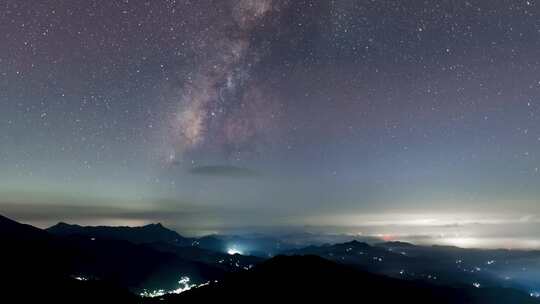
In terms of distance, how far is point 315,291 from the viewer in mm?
190375

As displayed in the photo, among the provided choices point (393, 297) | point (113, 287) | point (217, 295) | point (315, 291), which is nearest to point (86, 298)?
point (113, 287)

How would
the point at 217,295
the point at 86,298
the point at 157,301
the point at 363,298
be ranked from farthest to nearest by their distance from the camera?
1. the point at 363,298
2. the point at 217,295
3. the point at 157,301
4. the point at 86,298

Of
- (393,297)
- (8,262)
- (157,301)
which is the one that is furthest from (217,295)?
(8,262)

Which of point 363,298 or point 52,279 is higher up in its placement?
point 52,279

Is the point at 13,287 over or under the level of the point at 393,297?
over

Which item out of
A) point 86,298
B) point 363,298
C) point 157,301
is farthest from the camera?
point 363,298

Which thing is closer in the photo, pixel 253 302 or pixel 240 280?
pixel 253 302

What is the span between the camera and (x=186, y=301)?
16062 centimetres

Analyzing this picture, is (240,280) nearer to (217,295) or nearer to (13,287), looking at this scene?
(217,295)

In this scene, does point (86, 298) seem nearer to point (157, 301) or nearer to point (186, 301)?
point (157, 301)

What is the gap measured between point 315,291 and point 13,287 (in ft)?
386

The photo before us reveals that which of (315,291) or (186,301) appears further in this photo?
(315,291)

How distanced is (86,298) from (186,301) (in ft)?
115

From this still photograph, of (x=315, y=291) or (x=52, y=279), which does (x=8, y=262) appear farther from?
(x=315, y=291)
